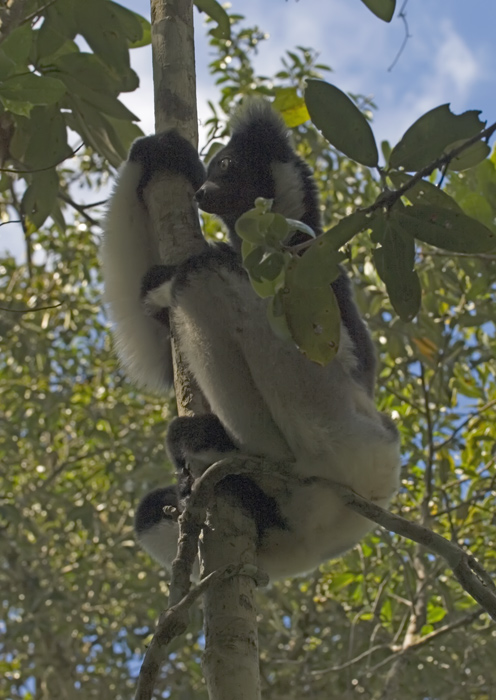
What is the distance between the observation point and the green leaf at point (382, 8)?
227cm

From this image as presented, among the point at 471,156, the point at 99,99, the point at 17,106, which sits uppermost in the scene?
the point at 99,99

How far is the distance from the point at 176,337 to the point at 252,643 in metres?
1.03

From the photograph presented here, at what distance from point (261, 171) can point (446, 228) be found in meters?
1.88

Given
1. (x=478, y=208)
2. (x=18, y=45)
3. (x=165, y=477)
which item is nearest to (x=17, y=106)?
(x=18, y=45)

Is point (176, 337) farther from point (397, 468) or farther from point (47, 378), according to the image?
point (47, 378)

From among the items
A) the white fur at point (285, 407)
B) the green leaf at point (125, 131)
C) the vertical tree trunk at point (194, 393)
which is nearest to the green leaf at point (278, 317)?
the vertical tree trunk at point (194, 393)

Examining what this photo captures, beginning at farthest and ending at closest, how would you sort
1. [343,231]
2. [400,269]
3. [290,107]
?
1. [290,107]
2. [400,269]
3. [343,231]

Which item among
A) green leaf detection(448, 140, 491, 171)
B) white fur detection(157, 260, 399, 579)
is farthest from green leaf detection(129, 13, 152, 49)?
green leaf detection(448, 140, 491, 171)

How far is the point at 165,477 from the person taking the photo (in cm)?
588

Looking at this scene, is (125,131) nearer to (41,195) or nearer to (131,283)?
(41,195)

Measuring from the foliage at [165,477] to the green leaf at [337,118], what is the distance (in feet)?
7.43

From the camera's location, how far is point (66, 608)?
21.4 feet

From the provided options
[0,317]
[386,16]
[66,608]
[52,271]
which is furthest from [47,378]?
[386,16]

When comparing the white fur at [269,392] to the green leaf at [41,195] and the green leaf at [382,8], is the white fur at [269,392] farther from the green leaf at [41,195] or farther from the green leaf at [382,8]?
the green leaf at [41,195]
